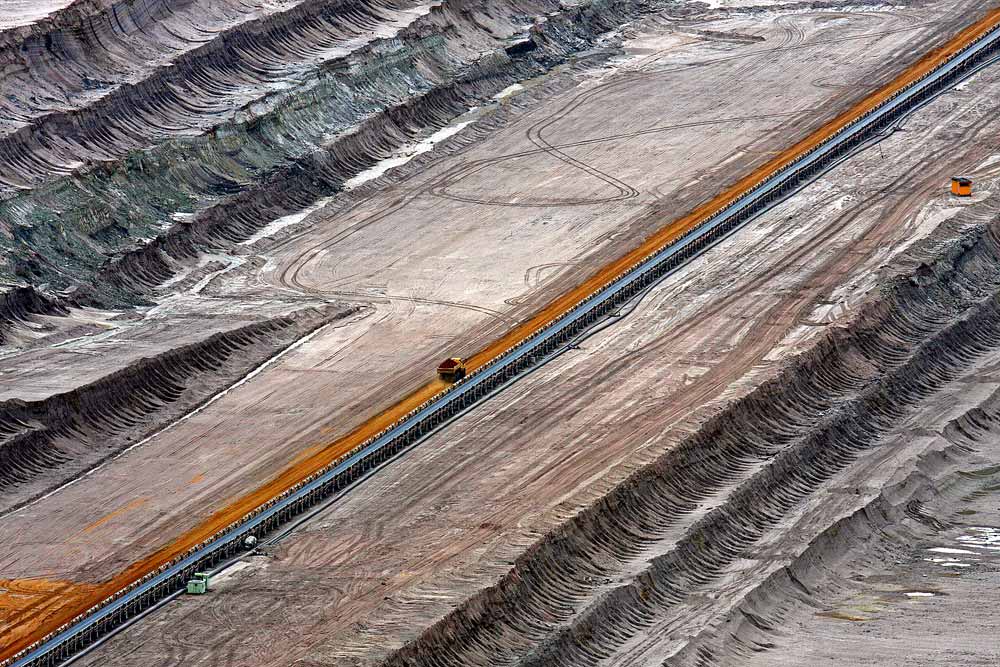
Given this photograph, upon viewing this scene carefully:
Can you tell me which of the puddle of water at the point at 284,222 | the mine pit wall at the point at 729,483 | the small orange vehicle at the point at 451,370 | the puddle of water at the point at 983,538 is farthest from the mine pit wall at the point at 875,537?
the puddle of water at the point at 284,222

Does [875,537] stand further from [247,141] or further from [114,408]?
[247,141]

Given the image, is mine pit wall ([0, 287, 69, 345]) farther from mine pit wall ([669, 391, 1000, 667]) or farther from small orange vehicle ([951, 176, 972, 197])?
small orange vehicle ([951, 176, 972, 197])

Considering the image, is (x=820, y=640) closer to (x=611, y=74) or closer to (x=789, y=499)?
(x=789, y=499)

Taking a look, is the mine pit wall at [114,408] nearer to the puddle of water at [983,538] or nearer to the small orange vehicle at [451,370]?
the small orange vehicle at [451,370]

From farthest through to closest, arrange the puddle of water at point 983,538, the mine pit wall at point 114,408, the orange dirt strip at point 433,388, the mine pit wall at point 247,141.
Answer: the mine pit wall at point 247,141, the mine pit wall at point 114,408, the puddle of water at point 983,538, the orange dirt strip at point 433,388

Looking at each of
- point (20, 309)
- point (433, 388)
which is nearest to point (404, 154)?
point (20, 309)

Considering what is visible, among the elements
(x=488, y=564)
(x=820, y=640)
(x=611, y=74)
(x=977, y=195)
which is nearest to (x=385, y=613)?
(x=488, y=564)
